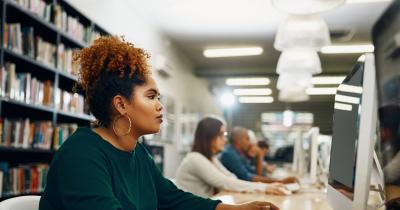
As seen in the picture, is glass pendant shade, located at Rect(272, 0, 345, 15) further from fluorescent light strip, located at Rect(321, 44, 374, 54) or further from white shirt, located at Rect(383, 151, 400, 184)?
fluorescent light strip, located at Rect(321, 44, 374, 54)

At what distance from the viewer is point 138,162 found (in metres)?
1.44

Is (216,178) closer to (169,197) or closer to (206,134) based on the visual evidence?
(206,134)

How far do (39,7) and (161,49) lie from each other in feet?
13.0

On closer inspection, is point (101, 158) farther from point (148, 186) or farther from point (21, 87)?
point (21, 87)

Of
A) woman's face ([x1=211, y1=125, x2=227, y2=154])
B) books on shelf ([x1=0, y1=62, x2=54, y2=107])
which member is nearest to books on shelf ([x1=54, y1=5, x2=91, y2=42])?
books on shelf ([x1=0, y1=62, x2=54, y2=107])

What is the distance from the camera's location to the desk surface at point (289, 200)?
2.08 metres

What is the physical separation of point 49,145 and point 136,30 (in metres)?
2.88

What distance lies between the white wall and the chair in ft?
7.40

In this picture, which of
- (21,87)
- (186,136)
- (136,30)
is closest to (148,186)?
(21,87)

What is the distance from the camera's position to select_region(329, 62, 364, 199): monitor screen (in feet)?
3.70

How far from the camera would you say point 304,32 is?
3633 millimetres

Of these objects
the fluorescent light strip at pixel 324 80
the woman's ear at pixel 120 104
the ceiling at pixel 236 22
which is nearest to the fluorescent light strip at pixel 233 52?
the ceiling at pixel 236 22

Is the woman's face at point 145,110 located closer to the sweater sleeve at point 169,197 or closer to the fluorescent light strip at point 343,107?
the sweater sleeve at point 169,197

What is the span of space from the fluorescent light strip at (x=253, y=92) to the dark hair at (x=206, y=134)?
31.9 ft
